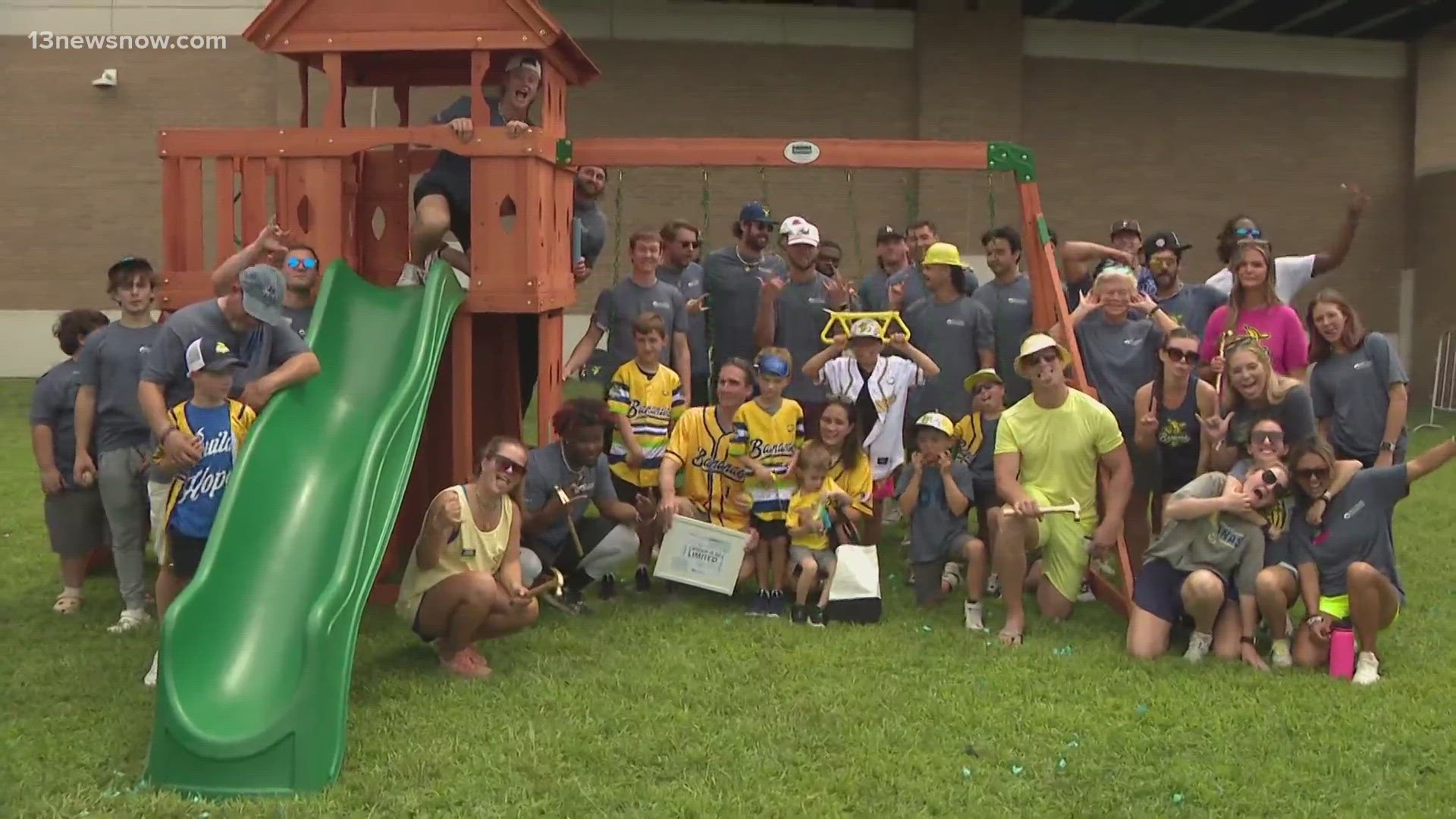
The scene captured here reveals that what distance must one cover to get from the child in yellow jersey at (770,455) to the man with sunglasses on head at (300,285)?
219cm

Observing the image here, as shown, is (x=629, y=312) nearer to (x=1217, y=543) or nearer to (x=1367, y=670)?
(x=1217, y=543)

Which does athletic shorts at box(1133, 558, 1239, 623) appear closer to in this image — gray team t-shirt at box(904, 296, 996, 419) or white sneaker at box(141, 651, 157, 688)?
gray team t-shirt at box(904, 296, 996, 419)

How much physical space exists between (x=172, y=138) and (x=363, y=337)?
1.47m

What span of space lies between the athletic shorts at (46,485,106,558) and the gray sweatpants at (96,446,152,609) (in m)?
0.24

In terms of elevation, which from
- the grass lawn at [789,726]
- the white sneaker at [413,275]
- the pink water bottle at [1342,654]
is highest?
the white sneaker at [413,275]

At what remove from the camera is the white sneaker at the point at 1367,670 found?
16.8 ft

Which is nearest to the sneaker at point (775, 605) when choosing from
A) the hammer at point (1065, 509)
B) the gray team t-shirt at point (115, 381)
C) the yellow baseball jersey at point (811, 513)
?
the yellow baseball jersey at point (811, 513)

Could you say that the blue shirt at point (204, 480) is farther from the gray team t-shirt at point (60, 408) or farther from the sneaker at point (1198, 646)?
the sneaker at point (1198, 646)

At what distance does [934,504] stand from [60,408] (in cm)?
429

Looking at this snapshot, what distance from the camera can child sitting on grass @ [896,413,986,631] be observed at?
6.41 meters

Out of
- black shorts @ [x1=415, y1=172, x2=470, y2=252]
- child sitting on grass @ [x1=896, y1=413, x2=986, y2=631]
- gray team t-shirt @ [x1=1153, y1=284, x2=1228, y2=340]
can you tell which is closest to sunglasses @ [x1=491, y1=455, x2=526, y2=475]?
black shorts @ [x1=415, y1=172, x2=470, y2=252]

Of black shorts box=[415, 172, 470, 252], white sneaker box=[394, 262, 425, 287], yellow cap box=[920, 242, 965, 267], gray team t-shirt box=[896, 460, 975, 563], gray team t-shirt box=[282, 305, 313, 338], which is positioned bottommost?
gray team t-shirt box=[896, 460, 975, 563]

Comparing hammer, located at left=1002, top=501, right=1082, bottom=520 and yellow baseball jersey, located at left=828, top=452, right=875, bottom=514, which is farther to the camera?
yellow baseball jersey, located at left=828, top=452, right=875, bottom=514

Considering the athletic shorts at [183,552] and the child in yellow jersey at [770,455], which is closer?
the athletic shorts at [183,552]
